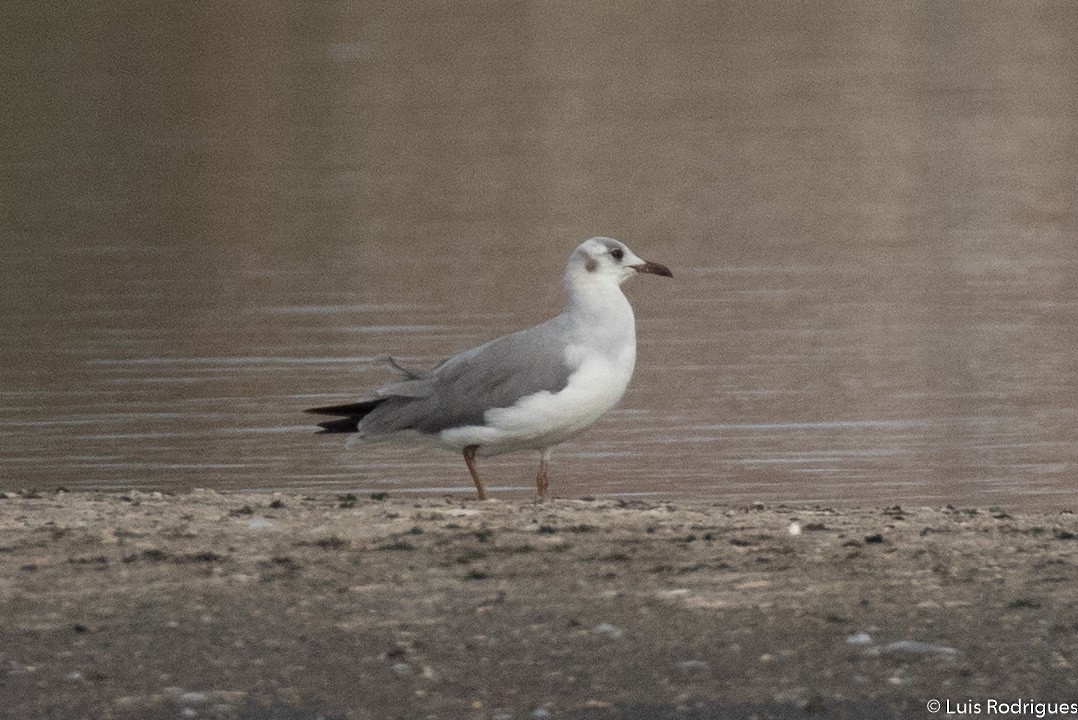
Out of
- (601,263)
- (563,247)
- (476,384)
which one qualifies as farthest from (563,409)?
(563,247)

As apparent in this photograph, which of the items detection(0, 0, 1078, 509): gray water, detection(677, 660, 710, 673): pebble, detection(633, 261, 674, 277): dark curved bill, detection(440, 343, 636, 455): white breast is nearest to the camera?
detection(677, 660, 710, 673): pebble

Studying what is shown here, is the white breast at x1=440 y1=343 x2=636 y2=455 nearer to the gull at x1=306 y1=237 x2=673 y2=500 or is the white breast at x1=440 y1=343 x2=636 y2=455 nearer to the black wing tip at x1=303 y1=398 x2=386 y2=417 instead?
the gull at x1=306 y1=237 x2=673 y2=500

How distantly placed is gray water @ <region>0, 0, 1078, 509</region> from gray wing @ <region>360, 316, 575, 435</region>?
72.6 inches

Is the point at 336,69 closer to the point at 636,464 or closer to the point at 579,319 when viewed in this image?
the point at 636,464

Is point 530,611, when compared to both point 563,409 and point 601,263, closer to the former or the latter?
point 563,409

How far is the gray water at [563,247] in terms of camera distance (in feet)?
43.2

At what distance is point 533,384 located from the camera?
976 cm

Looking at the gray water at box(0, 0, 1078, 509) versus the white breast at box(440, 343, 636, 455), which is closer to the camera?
the white breast at box(440, 343, 636, 455)

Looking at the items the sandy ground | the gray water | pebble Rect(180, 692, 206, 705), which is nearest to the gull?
the sandy ground

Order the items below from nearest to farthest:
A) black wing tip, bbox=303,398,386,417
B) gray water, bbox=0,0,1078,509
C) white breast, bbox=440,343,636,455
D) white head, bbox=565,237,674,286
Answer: white breast, bbox=440,343,636,455 < white head, bbox=565,237,674,286 < black wing tip, bbox=303,398,386,417 < gray water, bbox=0,0,1078,509

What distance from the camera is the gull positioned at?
32.0 ft

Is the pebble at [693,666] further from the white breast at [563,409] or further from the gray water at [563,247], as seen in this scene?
the gray water at [563,247]

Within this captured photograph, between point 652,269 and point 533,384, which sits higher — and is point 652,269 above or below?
above

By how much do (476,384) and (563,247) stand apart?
11334mm
